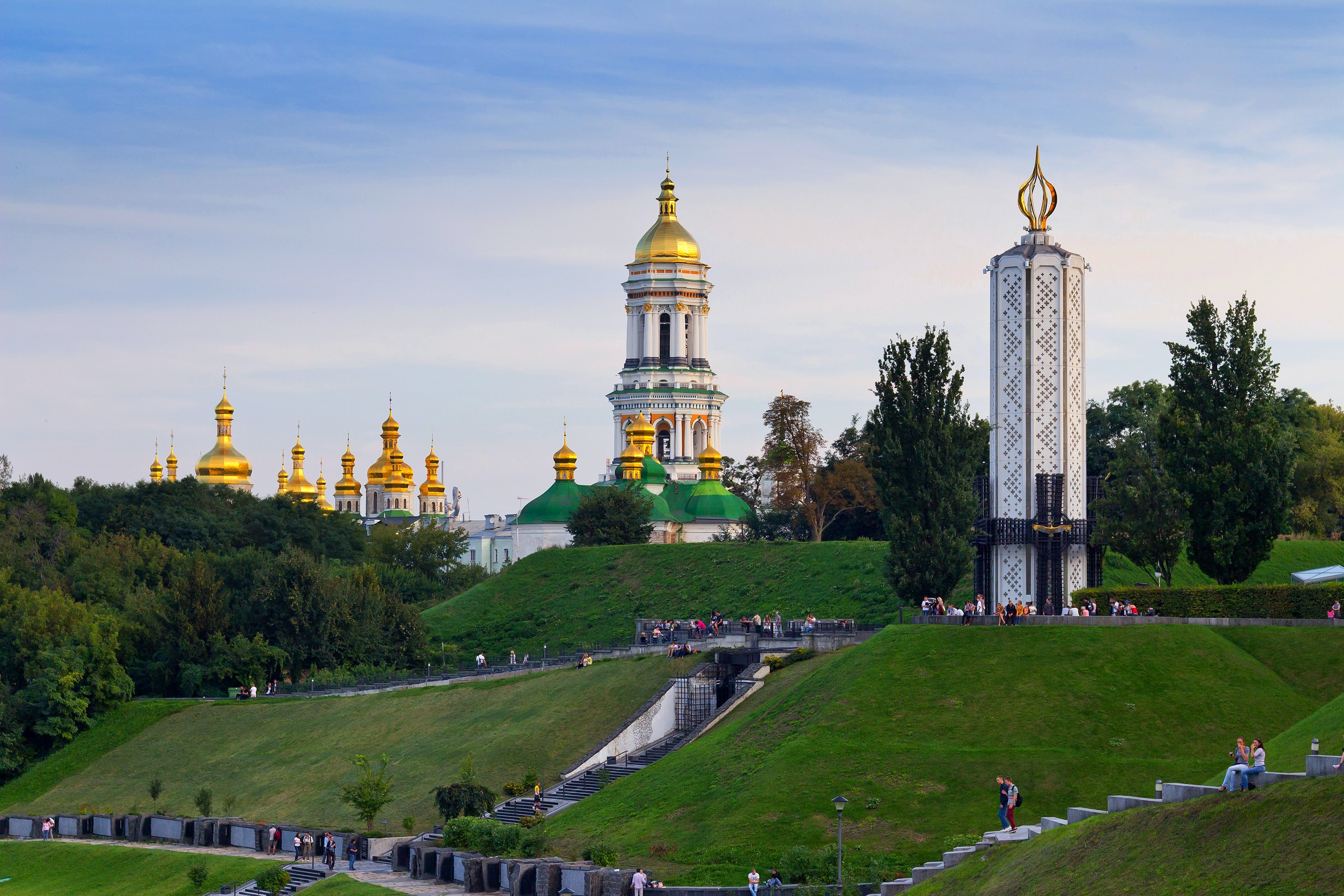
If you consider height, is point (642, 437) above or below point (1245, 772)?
above

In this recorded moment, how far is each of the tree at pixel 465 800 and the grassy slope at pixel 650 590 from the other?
22977 mm

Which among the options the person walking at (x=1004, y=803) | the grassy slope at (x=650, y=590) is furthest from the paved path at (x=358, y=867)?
the grassy slope at (x=650, y=590)

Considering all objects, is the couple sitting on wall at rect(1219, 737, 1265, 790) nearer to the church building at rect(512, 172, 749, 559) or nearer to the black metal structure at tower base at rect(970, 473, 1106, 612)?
the black metal structure at tower base at rect(970, 473, 1106, 612)

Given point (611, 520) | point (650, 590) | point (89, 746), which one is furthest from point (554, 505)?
point (89, 746)

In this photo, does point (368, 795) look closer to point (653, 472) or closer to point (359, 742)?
point (359, 742)

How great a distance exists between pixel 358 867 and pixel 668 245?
95.1m

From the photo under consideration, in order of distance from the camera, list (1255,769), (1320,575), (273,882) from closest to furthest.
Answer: (1255,769) → (273,882) → (1320,575)

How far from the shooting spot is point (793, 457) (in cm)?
9531

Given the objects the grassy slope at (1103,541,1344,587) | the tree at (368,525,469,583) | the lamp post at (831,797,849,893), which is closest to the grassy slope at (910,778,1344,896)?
the lamp post at (831,797,849,893)

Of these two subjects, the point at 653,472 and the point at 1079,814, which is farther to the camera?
the point at 653,472

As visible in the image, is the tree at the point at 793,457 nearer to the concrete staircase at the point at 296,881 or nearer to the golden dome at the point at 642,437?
the golden dome at the point at 642,437

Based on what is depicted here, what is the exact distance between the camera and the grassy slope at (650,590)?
2793 inches

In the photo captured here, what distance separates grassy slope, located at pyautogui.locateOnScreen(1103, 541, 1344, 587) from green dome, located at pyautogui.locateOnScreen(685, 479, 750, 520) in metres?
50.1

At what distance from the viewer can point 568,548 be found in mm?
86875
